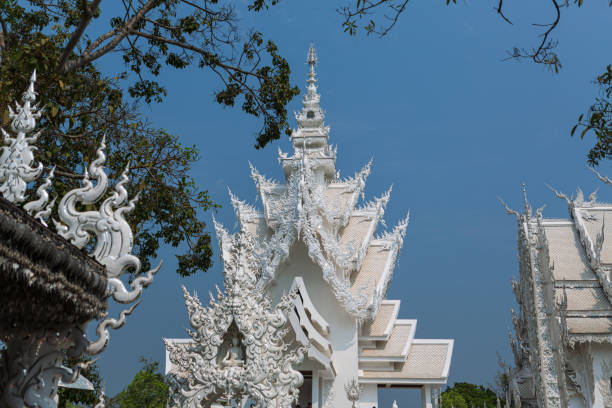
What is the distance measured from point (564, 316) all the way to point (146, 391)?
33.1 feet

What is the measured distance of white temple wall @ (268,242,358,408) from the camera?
14547 mm

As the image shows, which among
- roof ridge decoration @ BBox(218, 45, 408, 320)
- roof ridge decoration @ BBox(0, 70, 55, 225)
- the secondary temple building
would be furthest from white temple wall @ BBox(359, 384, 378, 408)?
roof ridge decoration @ BBox(0, 70, 55, 225)

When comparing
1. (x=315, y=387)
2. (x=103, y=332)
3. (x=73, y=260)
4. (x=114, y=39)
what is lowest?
(x=103, y=332)

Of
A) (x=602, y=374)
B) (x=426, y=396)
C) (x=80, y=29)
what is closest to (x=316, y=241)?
(x=426, y=396)

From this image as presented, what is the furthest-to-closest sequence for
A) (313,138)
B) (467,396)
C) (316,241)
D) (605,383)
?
(467,396)
(313,138)
(316,241)
(605,383)

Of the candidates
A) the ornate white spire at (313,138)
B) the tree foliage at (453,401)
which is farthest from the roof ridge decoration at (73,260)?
the tree foliage at (453,401)

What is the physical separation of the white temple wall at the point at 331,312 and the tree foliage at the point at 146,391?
381 cm

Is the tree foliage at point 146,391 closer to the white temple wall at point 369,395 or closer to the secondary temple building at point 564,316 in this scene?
the white temple wall at point 369,395

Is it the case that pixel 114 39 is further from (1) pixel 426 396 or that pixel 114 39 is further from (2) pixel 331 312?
(1) pixel 426 396

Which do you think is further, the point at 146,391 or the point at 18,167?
the point at 146,391

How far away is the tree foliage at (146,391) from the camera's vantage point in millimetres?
15466

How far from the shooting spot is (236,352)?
724 centimetres

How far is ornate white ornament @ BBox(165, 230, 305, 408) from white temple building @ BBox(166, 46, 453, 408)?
570cm

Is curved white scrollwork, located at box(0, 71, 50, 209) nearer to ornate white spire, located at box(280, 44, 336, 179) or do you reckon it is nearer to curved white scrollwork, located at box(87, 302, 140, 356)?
curved white scrollwork, located at box(87, 302, 140, 356)
